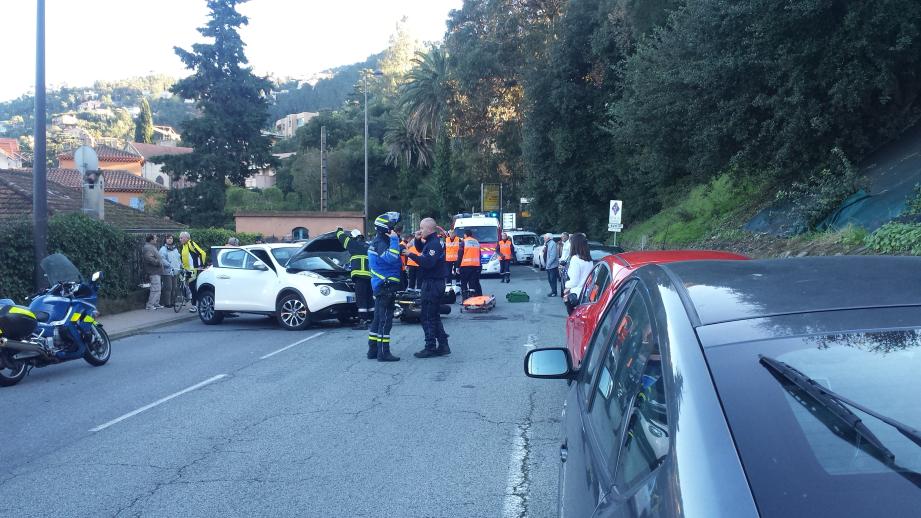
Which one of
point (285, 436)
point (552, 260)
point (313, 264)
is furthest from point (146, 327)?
point (552, 260)

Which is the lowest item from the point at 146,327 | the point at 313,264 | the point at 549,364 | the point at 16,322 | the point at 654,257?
the point at 146,327

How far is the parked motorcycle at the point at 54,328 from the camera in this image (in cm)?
949

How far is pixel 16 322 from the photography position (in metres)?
9.42

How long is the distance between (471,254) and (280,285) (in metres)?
4.90

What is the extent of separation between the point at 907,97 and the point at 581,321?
15581mm

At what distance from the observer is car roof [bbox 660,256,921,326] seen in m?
2.28

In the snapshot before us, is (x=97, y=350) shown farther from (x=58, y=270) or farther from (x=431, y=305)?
(x=431, y=305)

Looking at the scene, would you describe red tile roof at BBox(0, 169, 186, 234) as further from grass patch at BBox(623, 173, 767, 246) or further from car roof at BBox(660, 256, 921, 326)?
grass patch at BBox(623, 173, 767, 246)

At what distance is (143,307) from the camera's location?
19312 mm

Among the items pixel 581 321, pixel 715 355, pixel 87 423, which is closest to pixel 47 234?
pixel 87 423

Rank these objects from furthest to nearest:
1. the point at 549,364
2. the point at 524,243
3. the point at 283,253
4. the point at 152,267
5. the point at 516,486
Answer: the point at 524,243 < the point at 152,267 < the point at 283,253 < the point at 516,486 < the point at 549,364

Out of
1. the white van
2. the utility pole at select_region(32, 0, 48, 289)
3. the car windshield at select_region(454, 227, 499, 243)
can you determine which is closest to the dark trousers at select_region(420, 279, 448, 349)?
the utility pole at select_region(32, 0, 48, 289)

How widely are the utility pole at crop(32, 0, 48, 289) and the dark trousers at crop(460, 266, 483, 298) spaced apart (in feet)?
28.7

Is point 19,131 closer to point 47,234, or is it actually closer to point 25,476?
point 47,234
